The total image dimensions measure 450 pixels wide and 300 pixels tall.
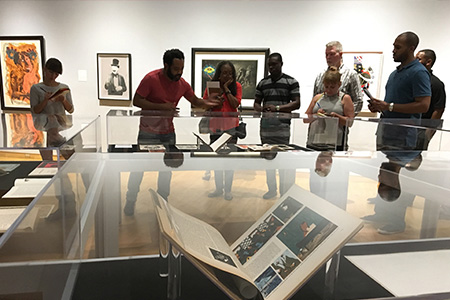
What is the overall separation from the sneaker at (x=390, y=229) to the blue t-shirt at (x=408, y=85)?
1972 mm

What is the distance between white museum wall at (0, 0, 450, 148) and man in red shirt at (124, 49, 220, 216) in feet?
8.61

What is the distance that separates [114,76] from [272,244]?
17.4 feet

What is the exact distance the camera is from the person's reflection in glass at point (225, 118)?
1.83m

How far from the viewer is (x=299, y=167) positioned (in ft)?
6.52

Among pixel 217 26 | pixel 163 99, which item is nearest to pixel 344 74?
pixel 163 99

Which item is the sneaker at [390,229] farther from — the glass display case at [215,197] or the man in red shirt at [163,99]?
the man in red shirt at [163,99]

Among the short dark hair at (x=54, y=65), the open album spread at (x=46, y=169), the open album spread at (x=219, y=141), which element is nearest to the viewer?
the open album spread at (x=46, y=169)

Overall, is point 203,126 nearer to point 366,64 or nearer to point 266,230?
point 266,230

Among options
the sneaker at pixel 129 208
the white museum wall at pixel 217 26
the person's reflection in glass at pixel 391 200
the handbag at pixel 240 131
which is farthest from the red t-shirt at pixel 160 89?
the white museum wall at pixel 217 26

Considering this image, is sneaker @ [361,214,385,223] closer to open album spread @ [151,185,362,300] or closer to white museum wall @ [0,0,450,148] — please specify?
open album spread @ [151,185,362,300]

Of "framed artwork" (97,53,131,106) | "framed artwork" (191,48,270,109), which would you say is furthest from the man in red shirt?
"framed artwork" (97,53,131,106)

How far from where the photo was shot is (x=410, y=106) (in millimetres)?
3086

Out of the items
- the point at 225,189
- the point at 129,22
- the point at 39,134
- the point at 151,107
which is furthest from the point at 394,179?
the point at 129,22

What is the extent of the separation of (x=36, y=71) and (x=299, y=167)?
220 inches
